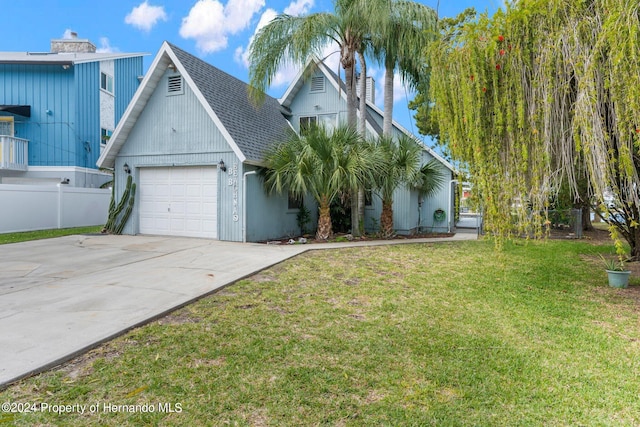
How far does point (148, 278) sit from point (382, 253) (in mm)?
5726

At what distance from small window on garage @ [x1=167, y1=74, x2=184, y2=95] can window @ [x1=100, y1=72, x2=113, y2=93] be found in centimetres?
1035

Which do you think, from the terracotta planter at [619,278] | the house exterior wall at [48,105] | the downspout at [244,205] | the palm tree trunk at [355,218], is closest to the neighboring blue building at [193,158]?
the downspout at [244,205]

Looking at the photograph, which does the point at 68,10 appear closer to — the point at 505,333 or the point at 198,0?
the point at 198,0

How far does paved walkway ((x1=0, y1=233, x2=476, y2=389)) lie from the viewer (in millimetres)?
3680

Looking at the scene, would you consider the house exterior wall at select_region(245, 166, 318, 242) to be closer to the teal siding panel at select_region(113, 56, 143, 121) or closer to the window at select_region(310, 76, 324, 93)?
the window at select_region(310, 76, 324, 93)

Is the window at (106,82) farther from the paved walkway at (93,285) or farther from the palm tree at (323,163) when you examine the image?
the palm tree at (323,163)

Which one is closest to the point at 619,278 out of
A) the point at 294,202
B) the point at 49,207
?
the point at 294,202

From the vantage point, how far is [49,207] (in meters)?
14.6

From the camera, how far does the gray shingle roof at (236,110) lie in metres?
11.8

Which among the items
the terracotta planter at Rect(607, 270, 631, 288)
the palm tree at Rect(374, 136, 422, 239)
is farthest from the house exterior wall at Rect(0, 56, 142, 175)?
the terracotta planter at Rect(607, 270, 631, 288)

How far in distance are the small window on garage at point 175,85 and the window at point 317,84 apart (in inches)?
263

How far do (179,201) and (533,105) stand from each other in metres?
10.8

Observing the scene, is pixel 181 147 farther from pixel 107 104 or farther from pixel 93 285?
pixel 107 104

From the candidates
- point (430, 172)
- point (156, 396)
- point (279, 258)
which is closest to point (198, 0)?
point (430, 172)
